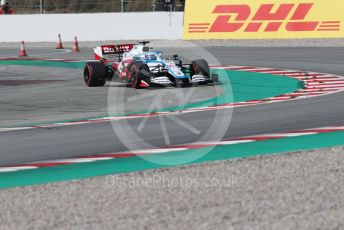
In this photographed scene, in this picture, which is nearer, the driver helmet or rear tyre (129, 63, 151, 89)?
rear tyre (129, 63, 151, 89)

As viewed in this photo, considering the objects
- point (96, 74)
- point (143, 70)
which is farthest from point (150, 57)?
point (96, 74)

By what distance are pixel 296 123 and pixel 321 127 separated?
18.9 inches

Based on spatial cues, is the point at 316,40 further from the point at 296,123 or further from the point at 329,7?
the point at 296,123

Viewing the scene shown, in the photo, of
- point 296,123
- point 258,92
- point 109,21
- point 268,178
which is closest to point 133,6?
point 109,21

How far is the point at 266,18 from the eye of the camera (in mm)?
28422

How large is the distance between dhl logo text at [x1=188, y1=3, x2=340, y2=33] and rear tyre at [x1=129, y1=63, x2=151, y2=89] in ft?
40.7

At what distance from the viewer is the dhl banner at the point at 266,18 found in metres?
27.7

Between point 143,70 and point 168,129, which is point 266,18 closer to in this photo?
point 143,70

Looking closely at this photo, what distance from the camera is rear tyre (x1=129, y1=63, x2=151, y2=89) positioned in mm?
16469

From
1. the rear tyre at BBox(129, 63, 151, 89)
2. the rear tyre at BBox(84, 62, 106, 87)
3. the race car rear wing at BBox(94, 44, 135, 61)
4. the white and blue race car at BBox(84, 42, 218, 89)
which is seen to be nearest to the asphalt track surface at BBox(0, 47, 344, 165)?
the rear tyre at BBox(129, 63, 151, 89)

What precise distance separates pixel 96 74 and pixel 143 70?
142 cm

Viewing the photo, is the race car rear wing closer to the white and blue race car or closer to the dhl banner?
the white and blue race car

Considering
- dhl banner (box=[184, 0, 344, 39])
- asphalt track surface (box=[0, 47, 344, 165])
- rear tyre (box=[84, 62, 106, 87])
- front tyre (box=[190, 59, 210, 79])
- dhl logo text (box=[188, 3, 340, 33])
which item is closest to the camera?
asphalt track surface (box=[0, 47, 344, 165])

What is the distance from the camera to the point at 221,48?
28359 millimetres
